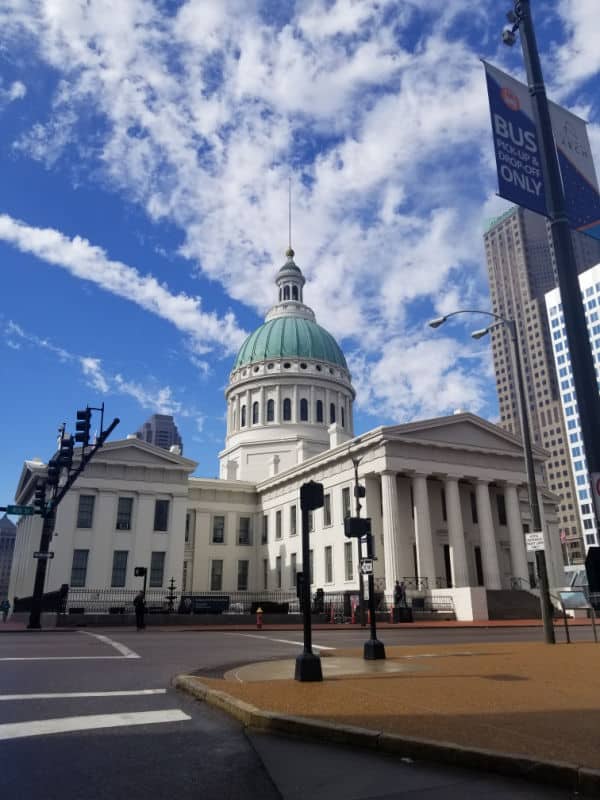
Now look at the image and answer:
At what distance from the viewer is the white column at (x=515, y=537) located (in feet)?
161

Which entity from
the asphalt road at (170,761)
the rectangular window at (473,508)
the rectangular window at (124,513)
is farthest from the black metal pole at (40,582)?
the rectangular window at (473,508)

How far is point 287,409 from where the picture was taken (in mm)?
76938

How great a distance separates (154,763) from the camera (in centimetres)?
529

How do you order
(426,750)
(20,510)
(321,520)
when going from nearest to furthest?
(426,750), (20,510), (321,520)

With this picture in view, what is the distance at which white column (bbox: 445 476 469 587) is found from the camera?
1804 inches

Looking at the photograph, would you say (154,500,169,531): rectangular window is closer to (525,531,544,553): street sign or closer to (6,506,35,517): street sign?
(6,506,35,517): street sign

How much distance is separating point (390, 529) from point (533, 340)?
13694 cm

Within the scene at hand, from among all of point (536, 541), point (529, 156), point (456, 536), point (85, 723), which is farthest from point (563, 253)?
point (456, 536)

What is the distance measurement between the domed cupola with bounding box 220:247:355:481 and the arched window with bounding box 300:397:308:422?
0.35 ft

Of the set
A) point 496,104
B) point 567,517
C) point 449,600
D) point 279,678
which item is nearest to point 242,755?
point 279,678

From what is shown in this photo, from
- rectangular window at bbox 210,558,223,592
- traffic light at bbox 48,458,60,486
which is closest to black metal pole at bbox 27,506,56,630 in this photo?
traffic light at bbox 48,458,60,486

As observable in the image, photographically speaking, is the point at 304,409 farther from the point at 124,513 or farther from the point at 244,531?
the point at 124,513

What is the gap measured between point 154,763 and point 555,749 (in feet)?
10.7

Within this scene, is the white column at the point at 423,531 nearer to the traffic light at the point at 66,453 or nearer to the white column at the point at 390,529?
the white column at the point at 390,529
